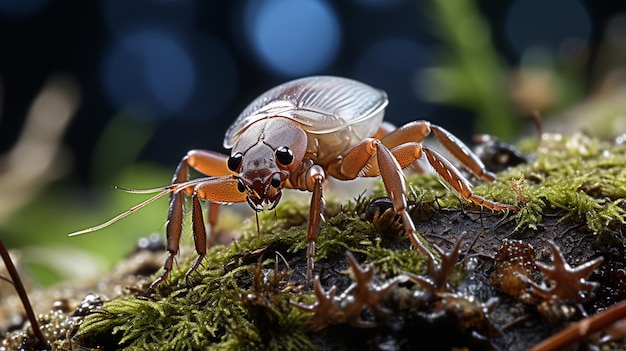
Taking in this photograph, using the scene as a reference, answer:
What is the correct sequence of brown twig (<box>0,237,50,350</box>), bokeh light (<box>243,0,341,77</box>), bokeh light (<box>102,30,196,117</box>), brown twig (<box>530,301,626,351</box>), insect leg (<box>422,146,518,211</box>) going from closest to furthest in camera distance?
brown twig (<box>530,301,626,351</box>) → brown twig (<box>0,237,50,350</box>) → insect leg (<box>422,146,518,211</box>) → bokeh light (<box>243,0,341,77</box>) → bokeh light (<box>102,30,196,117</box>)

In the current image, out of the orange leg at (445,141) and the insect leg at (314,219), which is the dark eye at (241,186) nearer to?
the insect leg at (314,219)

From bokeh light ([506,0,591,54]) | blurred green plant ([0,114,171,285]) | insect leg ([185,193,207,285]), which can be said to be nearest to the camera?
insect leg ([185,193,207,285])

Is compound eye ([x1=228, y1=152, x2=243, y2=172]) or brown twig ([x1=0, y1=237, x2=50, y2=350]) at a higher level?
compound eye ([x1=228, y1=152, x2=243, y2=172])

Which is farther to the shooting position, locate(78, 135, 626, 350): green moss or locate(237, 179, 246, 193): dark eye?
locate(237, 179, 246, 193): dark eye

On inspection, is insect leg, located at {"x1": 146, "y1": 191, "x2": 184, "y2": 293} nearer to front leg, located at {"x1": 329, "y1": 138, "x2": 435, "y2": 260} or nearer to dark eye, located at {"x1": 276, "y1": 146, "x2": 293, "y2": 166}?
dark eye, located at {"x1": 276, "y1": 146, "x2": 293, "y2": 166}

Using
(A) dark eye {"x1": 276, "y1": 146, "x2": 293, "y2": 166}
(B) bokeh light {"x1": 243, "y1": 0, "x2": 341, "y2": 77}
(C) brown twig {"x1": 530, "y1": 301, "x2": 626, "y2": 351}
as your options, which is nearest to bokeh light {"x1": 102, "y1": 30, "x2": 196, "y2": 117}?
(B) bokeh light {"x1": 243, "y1": 0, "x2": 341, "y2": 77}

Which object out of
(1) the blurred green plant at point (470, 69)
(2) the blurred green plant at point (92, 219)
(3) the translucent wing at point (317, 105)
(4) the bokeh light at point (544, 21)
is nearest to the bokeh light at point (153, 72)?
(2) the blurred green plant at point (92, 219)

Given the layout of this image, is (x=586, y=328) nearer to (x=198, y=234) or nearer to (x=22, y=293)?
(x=198, y=234)

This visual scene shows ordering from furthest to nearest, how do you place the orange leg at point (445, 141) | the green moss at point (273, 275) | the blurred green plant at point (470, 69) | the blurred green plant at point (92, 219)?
the blurred green plant at point (470, 69) < the blurred green plant at point (92, 219) < the orange leg at point (445, 141) < the green moss at point (273, 275)
